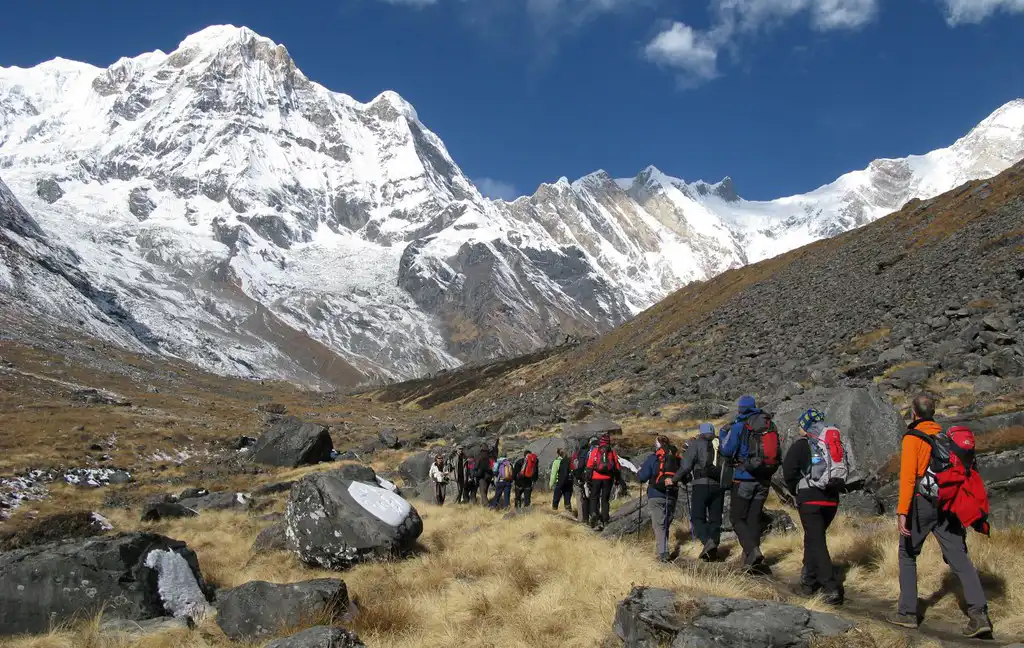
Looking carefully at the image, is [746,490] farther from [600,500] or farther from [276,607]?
[276,607]

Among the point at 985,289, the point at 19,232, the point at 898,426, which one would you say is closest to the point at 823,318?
the point at 985,289

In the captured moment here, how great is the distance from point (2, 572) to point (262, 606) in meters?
3.80

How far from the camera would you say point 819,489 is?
8.05 m

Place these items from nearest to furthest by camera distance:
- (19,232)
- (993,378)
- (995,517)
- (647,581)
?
1. (647,581)
2. (995,517)
3. (993,378)
4. (19,232)

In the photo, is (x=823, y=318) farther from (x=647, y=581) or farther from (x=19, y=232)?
(x=19, y=232)

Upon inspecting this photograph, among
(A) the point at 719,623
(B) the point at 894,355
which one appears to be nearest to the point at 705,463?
(A) the point at 719,623

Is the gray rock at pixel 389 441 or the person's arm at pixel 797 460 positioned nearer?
the person's arm at pixel 797 460

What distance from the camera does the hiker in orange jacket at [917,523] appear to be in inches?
273

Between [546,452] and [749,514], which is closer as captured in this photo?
[749,514]

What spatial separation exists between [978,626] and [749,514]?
9.91 feet

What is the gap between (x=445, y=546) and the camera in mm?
13984

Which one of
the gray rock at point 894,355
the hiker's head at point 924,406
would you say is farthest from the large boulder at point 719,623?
the gray rock at point 894,355

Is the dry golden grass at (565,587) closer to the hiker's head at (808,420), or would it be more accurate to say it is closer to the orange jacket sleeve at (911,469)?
the orange jacket sleeve at (911,469)

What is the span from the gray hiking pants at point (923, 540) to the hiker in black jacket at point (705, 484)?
3.30m
